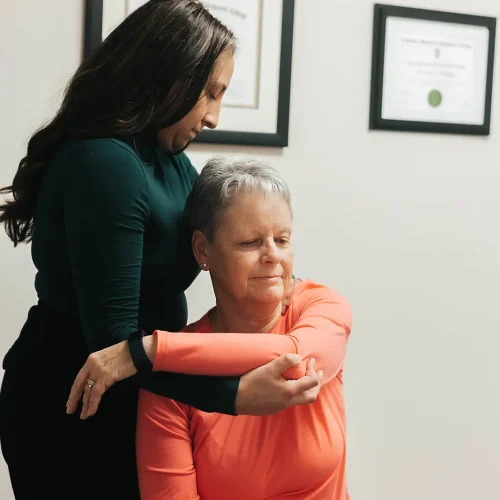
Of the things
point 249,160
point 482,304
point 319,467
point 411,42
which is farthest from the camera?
point 482,304

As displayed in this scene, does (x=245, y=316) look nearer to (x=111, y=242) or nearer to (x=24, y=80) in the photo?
(x=111, y=242)

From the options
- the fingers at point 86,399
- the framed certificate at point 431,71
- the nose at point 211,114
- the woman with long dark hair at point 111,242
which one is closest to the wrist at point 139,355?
the woman with long dark hair at point 111,242

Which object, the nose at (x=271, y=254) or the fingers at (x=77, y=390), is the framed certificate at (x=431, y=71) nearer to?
the nose at (x=271, y=254)

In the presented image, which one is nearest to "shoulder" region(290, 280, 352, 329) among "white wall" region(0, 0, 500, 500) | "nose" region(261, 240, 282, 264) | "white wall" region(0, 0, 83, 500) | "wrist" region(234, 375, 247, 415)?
"nose" region(261, 240, 282, 264)

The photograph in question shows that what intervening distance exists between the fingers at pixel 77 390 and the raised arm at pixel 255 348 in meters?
0.14

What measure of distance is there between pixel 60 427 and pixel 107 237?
44 cm

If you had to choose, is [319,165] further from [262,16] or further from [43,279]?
[43,279]

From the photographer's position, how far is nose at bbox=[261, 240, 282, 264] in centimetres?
153

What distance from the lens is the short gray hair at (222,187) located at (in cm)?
154

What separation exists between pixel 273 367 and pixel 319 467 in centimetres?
25

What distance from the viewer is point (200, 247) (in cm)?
160

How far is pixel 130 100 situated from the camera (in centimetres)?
145

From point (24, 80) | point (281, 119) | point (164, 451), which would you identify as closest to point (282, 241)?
point (164, 451)

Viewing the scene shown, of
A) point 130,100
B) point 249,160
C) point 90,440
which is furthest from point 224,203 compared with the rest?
point 90,440
